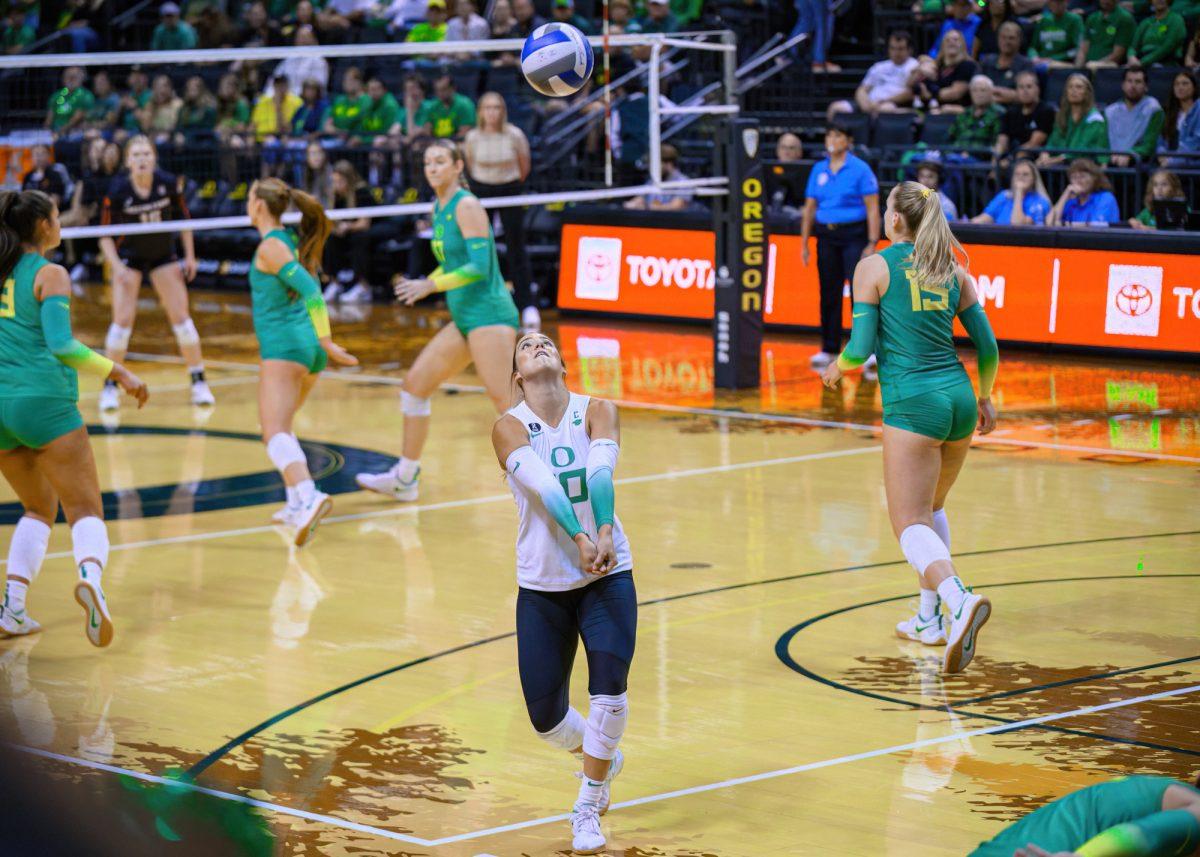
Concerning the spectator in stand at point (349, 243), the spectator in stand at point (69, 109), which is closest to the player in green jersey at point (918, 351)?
the spectator in stand at point (349, 243)

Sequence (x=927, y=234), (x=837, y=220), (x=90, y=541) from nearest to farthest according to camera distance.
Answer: (x=927, y=234)
(x=90, y=541)
(x=837, y=220)

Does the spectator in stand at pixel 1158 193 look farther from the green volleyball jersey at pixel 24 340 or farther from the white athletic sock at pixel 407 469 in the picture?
the green volleyball jersey at pixel 24 340

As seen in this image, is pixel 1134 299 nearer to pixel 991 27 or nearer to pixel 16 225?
pixel 991 27

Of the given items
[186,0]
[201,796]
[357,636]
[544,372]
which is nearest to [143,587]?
[357,636]

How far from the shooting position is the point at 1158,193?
15195mm

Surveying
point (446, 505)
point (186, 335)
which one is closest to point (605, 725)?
point (446, 505)

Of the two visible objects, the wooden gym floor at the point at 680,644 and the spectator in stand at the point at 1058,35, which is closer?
the wooden gym floor at the point at 680,644

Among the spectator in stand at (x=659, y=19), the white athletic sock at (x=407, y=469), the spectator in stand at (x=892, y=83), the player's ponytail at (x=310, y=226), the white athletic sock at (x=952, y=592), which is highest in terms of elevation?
the spectator in stand at (x=659, y=19)

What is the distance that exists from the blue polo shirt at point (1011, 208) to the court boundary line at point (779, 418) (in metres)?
3.98

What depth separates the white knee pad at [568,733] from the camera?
18.9 feet

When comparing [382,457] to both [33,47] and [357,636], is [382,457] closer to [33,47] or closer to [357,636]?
[357,636]

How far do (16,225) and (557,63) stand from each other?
12.2 ft

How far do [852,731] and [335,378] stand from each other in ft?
31.2

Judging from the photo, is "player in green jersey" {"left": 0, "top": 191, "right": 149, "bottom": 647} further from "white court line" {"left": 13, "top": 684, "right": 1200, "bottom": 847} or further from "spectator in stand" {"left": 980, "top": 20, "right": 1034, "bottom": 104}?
"spectator in stand" {"left": 980, "top": 20, "right": 1034, "bottom": 104}
